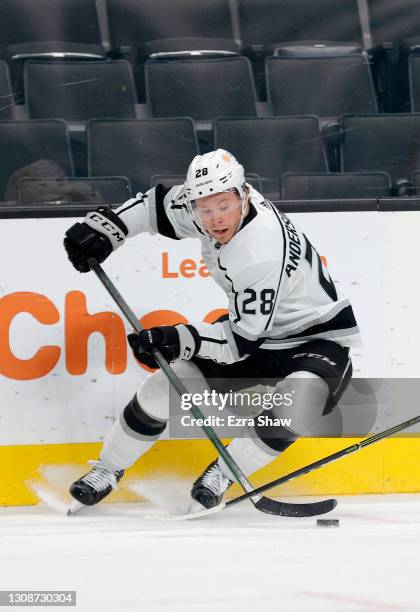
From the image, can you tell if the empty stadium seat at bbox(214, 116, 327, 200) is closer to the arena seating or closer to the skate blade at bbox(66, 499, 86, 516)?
the arena seating

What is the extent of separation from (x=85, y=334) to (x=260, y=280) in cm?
69

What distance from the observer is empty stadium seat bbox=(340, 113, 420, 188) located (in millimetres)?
3803

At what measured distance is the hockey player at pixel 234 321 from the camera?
3.17 m

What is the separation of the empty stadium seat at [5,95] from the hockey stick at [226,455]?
675mm

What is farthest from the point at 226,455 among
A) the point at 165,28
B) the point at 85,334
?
the point at 165,28

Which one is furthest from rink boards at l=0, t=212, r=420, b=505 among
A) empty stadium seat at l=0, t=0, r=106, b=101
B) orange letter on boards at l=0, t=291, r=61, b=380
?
empty stadium seat at l=0, t=0, r=106, b=101

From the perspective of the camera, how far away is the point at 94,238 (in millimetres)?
3352

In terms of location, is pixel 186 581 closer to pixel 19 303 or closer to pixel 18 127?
pixel 19 303

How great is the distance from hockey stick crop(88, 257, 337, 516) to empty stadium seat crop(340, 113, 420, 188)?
931mm

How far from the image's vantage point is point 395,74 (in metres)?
4.01

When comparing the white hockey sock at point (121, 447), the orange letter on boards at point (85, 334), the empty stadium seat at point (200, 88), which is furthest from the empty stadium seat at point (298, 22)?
the white hockey sock at point (121, 447)

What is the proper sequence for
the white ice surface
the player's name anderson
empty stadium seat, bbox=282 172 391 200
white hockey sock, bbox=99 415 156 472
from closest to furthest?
the white ice surface < the player's name anderson < white hockey sock, bbox=99 415 156 472 < empty stadium seat, bbox=282 172 391 200

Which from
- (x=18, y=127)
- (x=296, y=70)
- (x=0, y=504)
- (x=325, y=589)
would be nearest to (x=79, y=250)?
(x=18, y=127)

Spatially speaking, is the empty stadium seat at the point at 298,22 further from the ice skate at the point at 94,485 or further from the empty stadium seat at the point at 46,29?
the ice skate at the point at 94,485
